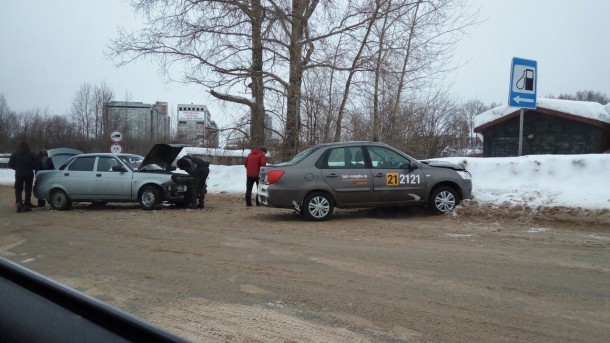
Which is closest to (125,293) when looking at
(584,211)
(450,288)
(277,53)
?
(450,288)

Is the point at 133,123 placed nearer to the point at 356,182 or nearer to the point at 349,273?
the point at 356,182

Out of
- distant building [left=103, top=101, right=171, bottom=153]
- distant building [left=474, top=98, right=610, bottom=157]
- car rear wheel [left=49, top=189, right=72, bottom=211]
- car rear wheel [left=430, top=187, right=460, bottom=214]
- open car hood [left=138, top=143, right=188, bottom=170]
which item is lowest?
car rear wheel [left=49, top=189, right=72, bottom=211]

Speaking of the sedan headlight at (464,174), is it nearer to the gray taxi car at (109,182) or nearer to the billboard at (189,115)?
the gray taxi car at (109,182)

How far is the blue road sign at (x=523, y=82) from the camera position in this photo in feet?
35.8

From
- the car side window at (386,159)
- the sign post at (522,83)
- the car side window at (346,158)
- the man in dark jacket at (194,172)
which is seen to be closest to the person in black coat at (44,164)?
the man in dark jacket at (194,172)

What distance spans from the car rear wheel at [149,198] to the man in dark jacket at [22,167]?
3143 mm

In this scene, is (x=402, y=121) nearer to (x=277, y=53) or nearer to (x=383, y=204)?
(x=277, y=53)

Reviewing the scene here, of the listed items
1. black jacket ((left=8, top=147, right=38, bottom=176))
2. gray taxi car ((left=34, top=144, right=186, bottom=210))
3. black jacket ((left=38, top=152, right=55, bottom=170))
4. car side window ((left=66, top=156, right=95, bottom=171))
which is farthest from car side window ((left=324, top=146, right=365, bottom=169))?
black jacket ((left=38, top=152, right=55, bottom=170))

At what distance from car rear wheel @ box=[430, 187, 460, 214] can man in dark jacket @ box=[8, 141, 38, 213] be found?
10.6 meters

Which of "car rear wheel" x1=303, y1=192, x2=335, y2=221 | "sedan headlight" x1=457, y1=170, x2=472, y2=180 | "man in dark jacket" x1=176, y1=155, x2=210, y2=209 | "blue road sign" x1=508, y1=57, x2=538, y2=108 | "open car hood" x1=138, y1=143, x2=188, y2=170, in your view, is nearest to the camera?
"car rear wheel" x1=303, y1=192, x2=335, y2=221

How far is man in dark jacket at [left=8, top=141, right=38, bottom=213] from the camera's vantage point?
1255 cm

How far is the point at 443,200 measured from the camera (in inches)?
407

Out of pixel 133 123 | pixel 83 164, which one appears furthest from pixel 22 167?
pixel 133 123

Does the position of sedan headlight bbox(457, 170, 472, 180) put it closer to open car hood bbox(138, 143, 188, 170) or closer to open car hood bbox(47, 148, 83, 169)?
open car hood bbox(138, 143, 188, 170)
